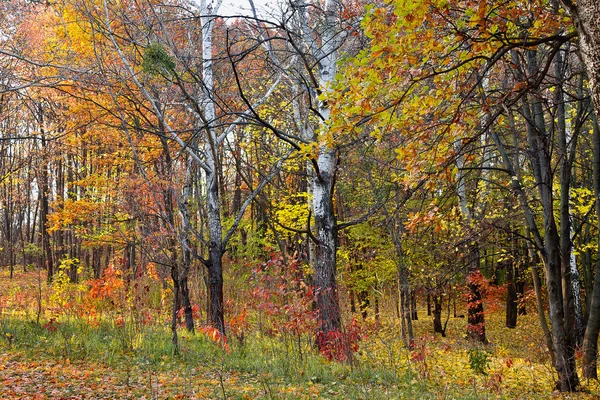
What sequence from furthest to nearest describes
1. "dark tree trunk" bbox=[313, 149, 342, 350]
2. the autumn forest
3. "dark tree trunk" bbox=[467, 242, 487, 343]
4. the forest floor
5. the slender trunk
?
1. "dark tree trunk" bbox=[467, 242, 487, 343]
2. the slender trunk
3. "dark tree trunk" bbox=[313, 149, 342, 350]
4. the forest floor
5. the autumn forest

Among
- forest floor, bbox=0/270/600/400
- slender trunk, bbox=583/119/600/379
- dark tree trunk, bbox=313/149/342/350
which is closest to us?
forest floor, bbox=0/270/600/400

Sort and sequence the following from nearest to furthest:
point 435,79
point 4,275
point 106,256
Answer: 1. point 435,79
2. point 106,256
3. point 4,275

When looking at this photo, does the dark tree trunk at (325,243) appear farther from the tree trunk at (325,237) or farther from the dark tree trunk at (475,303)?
the dark tree trunk at (475,303)

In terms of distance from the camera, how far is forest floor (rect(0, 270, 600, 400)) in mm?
4473

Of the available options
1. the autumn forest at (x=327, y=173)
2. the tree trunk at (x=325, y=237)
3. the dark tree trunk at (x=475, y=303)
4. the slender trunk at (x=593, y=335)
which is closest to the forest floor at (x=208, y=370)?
the autumn forest at (x=327, y=173)

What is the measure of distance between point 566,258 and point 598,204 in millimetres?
967

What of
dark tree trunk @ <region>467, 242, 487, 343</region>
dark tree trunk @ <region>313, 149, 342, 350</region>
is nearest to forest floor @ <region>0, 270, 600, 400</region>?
dark tree trunk @ <region>313, 149, 342, 350</region>

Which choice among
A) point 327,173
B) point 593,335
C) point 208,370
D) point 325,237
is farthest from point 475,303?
point 208,370

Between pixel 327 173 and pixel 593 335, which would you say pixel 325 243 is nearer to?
pixel 327 173

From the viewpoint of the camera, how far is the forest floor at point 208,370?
4473 millimetres

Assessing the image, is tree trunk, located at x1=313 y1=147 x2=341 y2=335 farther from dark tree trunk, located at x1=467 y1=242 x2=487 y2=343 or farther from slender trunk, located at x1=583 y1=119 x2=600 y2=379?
dark tree trunk, located at x1=467 y1=242 x2=487 y2=343

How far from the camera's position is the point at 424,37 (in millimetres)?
3453

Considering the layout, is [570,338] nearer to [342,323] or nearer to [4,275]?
[342,323]

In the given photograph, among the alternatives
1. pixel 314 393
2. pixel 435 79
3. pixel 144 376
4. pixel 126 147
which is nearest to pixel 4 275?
pixel 126 147
